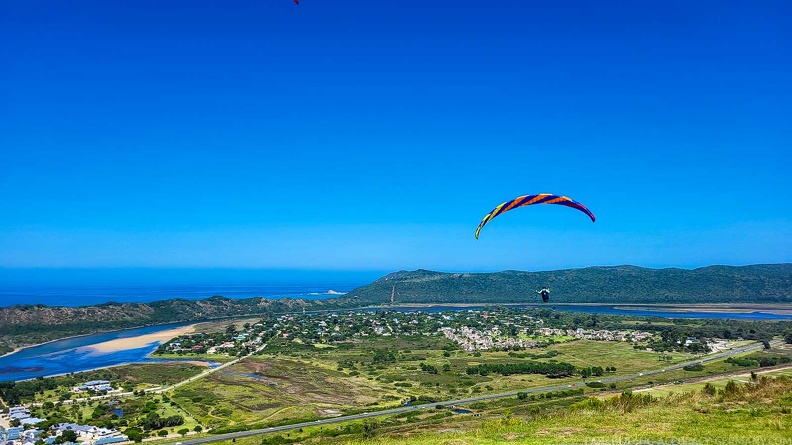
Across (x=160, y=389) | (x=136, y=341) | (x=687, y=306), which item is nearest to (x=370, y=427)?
(x=160, y=389)

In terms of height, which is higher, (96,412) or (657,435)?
(657,435)

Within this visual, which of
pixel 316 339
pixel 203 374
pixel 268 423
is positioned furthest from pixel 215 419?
pixel 316 339

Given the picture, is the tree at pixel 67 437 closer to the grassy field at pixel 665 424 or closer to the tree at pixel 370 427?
the tree at pixel 370 427

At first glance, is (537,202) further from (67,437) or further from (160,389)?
(160,389)

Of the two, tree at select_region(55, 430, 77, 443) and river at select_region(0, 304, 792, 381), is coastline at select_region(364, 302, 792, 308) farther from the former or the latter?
tree at select_region(55, 430, 77, 443)

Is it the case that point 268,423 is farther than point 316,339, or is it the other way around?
point 316,339

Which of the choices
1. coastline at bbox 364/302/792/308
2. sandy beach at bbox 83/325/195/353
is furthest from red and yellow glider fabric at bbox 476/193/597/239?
coastline at bbox 364/302/792/308

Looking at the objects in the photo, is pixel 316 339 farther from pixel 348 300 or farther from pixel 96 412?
pixel 348 300

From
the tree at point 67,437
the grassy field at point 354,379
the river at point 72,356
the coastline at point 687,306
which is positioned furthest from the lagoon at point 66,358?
the coastline at point 687,306

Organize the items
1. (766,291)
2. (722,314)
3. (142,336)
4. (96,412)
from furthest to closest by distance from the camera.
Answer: (766,291) → (722,314) → (142,336) → (96,412)

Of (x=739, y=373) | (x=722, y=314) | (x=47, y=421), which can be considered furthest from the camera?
(x=722, y=314)
